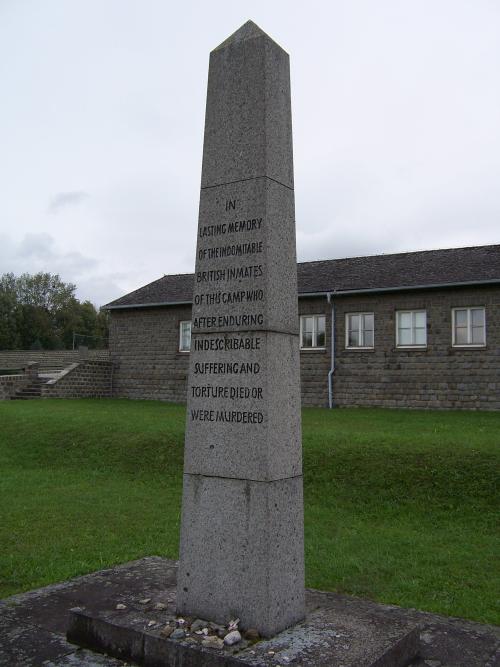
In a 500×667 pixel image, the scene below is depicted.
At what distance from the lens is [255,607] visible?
14.3ft

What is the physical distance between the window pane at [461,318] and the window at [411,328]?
101 cm

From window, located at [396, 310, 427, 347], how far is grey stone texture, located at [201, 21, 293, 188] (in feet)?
58.9

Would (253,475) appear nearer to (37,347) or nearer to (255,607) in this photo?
(255,607)

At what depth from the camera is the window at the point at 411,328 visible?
22203 mm

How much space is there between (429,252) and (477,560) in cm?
1816

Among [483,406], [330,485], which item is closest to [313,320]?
[483,406]

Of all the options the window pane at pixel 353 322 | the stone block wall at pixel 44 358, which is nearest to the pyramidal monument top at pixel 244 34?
the window pane at pixel 353 322

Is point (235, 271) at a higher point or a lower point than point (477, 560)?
higher

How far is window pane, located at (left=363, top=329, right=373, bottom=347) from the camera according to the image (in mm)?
23062

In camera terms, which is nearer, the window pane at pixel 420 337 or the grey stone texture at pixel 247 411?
the grey stone texture at pixel 247 411

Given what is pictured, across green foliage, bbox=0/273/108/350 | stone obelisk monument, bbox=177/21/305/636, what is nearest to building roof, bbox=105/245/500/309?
stone obelisk monument, bbox=177/21/305/636

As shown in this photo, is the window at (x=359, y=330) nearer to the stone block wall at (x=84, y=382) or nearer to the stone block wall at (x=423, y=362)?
the stone block wall at (x=423, y=362)

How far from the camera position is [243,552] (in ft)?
14.5

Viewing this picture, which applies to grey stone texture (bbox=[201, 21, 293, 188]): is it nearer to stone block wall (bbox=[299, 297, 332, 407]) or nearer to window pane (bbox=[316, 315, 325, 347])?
stone block wall (bbox=[299, 297, 332, 407])
